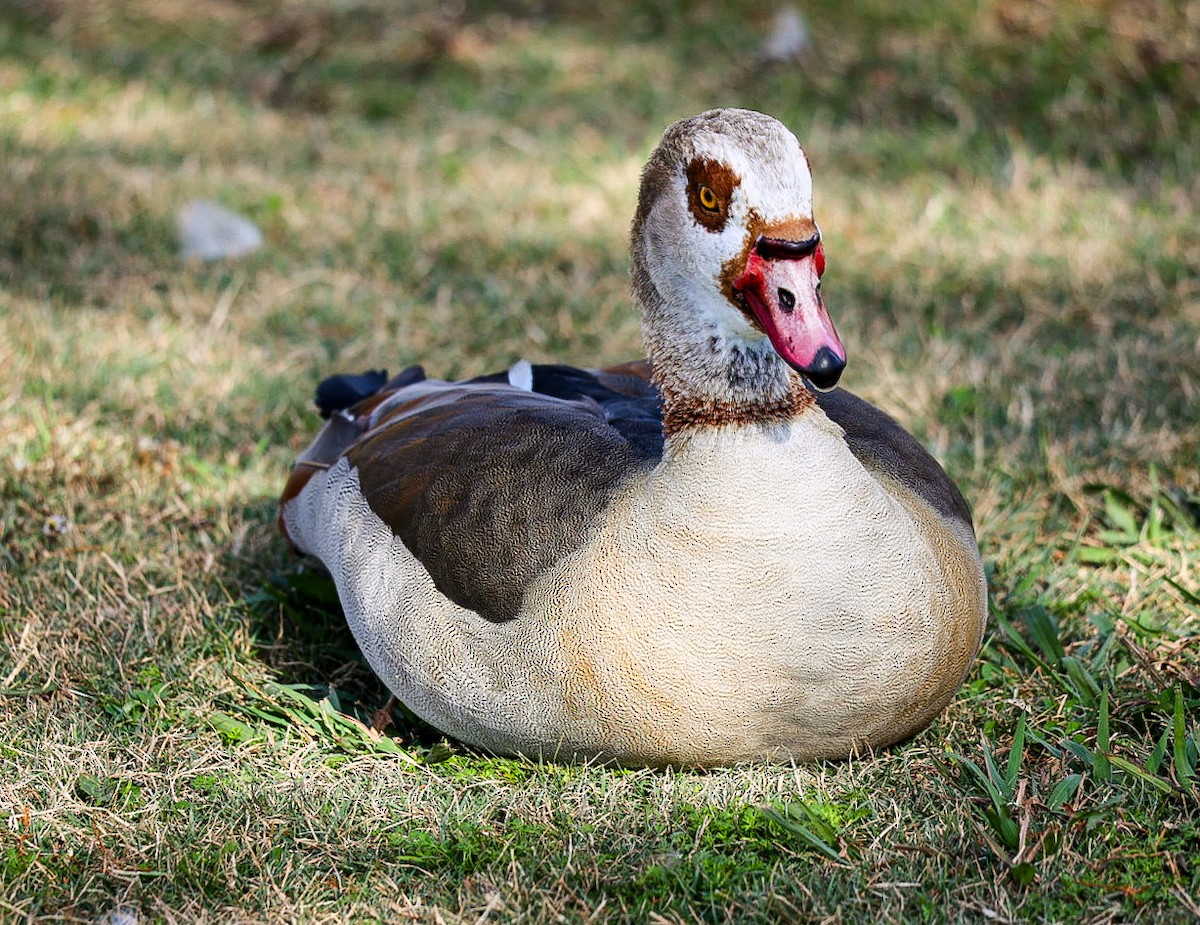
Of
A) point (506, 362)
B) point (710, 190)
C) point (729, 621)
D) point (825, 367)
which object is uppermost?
point (710, 190)

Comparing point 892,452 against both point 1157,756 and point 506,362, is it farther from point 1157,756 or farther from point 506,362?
point 506,362

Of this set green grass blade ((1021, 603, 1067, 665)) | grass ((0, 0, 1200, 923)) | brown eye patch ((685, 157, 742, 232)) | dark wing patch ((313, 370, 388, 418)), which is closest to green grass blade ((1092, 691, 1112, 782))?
grass ((0, 0, 1200, 923))

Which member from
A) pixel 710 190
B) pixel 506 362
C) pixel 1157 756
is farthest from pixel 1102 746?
pixel 506 362

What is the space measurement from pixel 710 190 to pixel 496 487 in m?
0.77

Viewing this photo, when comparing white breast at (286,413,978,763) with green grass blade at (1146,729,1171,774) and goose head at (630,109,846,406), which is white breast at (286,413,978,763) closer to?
goose head at (630,109,846,406)

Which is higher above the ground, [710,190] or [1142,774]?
[710,190]

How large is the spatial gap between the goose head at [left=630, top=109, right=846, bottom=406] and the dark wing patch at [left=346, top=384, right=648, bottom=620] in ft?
0.90

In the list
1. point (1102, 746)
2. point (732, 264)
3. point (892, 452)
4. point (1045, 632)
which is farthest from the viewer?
point (1045, 632)

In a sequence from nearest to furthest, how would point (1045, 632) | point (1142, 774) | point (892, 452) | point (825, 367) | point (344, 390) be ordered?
point (825, 367) → point (1142, 774) → point (892, 452) → point (1045, 632) → point (344, 390)

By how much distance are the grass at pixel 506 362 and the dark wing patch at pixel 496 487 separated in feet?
1.38

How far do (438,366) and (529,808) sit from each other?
8.17 feet

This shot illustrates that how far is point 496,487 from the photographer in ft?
10.0

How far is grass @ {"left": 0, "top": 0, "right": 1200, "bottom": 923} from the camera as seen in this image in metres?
2.74

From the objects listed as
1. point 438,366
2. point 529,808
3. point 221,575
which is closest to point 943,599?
point 529,808
